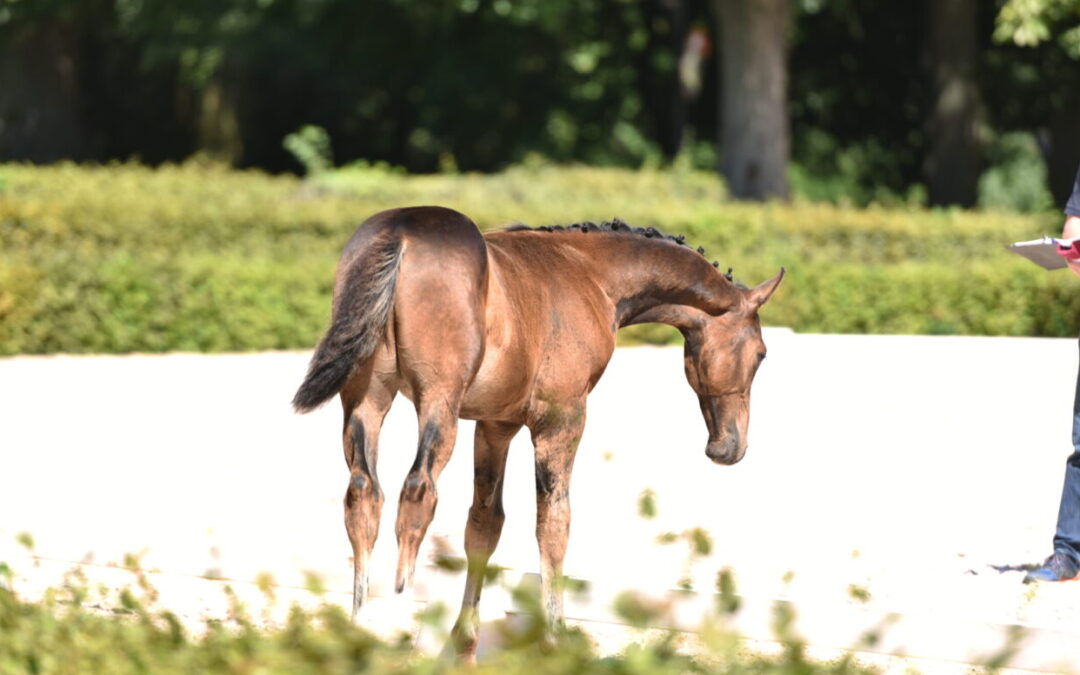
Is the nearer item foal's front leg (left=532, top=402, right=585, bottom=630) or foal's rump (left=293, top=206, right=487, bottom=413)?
foal's rump (left=293, top=206, right=487, bottom=413)

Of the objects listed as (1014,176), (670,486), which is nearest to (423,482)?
(670,486)

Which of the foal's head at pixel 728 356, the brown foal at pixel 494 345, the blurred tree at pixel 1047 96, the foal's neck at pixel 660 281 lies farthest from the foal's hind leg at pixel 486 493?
the blurred tree at pixel 1047 96

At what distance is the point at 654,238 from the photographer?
204 inches

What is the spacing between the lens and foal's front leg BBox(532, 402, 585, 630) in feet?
15.5

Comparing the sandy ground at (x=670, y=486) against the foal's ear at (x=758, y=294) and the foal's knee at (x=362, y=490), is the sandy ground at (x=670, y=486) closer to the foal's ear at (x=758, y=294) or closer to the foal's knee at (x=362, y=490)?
the foal's knee at (x=362, y=490)

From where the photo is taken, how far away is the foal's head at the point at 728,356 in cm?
513

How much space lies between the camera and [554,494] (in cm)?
479

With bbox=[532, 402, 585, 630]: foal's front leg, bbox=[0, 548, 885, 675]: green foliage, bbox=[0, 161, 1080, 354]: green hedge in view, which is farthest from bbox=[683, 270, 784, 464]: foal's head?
bbox=[0, 161, 1080, 354]: green hedge

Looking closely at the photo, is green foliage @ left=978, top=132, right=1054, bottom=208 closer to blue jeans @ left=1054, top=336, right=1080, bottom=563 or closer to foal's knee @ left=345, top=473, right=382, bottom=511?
blue jeans @ left=1054, top=336, right=1080, bottom=563

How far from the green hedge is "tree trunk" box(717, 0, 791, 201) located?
3500 mm

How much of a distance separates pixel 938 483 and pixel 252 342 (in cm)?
696

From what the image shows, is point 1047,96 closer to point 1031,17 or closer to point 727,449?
point 1031,17

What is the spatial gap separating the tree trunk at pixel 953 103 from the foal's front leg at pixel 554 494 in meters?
20.5

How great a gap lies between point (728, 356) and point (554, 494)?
802mm
